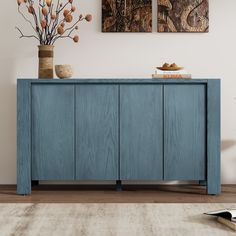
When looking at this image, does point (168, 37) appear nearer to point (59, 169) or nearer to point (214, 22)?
point (214, 22)

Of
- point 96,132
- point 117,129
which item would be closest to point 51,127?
point 96,132

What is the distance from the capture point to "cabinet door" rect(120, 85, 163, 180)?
4.23 metres

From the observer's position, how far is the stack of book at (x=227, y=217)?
2655mm

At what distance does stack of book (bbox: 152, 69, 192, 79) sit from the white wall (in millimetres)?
428

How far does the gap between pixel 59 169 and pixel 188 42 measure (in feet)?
4.95

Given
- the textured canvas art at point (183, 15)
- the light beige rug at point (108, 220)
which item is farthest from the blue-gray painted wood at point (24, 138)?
the textured canvas art at point (183, 15)

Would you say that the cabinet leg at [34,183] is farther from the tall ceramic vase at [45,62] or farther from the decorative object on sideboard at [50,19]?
the decorative object on sideboard at [50,19]

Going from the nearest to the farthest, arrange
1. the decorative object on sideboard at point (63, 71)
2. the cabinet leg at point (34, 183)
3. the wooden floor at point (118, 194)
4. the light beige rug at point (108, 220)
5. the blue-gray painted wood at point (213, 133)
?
1. the light beige rug at point (108, 220)
2. the wooden floor at point (118, 194)
3. the blue-gray painted wood at point (213, 133)
4. the decorative object on sideboard at point (63, 71)
5. the cabinet leg at point (34, 183)

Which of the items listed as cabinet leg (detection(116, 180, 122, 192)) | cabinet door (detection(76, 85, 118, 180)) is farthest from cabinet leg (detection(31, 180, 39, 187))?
cabinet leg (detection(116, 180, 122, 192))

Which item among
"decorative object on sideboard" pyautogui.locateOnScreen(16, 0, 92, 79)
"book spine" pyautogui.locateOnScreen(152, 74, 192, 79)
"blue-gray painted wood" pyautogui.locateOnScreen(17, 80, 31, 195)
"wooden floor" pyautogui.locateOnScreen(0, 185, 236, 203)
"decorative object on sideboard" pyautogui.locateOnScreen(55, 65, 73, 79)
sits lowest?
"wooden floor" pyautogui.locateOnScreen(0, 185, 236, 203)

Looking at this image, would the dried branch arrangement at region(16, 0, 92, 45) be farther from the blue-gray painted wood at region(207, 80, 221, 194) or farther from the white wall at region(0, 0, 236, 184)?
the blue-gray painted wood at region(207, 80, 221, 194)

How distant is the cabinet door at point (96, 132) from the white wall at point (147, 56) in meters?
0.53

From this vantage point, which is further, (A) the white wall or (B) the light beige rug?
(A) the white wall

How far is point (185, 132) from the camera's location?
13.9ft
